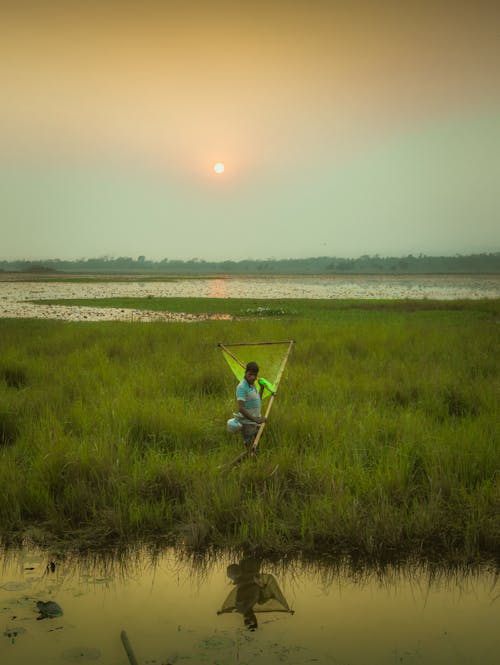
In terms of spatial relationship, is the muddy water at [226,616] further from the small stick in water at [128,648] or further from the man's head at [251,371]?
the man's head at [251,371]

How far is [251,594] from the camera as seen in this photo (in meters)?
4.08

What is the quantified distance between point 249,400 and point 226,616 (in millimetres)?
2613

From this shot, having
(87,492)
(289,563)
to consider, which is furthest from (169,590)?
(87,492)

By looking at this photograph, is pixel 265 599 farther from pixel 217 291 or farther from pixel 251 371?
pixel 217 291

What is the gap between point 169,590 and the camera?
415cm

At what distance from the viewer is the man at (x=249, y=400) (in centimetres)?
600

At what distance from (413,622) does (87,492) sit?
3.10 metres

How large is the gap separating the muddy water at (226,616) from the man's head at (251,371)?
1.99 m

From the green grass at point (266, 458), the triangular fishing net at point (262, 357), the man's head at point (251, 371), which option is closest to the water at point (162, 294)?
the green grass at point (266, 458)

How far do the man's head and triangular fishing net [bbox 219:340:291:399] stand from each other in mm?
464

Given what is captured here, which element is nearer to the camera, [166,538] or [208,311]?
[166,538]

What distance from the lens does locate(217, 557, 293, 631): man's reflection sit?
3891mm

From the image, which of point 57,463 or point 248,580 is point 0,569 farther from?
point 248,580

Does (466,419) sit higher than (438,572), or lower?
higher
